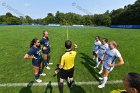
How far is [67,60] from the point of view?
330 inches

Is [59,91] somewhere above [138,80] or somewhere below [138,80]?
below

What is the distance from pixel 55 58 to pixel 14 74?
185 inches

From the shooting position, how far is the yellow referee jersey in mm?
8289

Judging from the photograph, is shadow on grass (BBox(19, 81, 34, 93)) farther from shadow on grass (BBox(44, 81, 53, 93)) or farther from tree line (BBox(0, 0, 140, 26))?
tree line (BBox(0, 0, 140, 26))

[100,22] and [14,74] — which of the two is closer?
[14,74]

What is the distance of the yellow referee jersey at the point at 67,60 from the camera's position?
27.2 feet

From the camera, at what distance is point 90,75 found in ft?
39.2

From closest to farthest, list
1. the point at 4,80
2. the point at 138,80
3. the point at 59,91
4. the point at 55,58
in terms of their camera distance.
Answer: the point at 138,80
the point at 59,91
the point at 4,80
the point at 55,58

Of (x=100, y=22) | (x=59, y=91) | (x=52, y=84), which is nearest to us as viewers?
(x=59, y=91)

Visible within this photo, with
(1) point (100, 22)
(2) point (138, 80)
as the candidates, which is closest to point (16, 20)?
(1) point (100, 22)

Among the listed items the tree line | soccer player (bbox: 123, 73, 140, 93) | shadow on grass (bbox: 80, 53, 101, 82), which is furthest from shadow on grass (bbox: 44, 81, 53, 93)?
the tree line

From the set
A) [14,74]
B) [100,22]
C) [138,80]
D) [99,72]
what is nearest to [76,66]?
[99,72]

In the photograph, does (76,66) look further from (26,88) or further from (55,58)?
(26,88)

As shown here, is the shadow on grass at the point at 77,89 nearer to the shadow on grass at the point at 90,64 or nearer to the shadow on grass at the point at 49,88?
the shadow on grass at the point at 49,88
